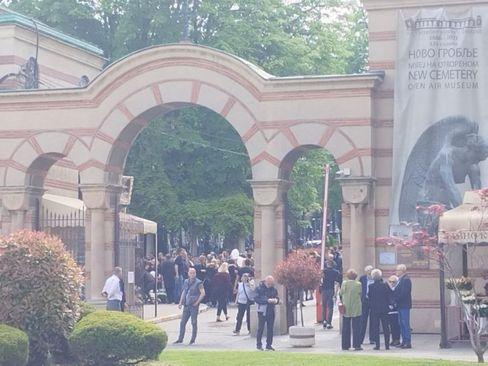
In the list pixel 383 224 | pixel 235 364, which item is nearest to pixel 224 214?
pixel 383 224

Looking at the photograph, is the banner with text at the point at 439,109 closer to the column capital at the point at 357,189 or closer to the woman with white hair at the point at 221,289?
the column capital at the point at 357,189

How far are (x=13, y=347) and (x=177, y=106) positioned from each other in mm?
12830

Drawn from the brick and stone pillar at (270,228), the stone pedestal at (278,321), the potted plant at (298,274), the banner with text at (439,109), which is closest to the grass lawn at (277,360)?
the potted plant at (298,274)

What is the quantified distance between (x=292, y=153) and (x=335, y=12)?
2431 centimetres

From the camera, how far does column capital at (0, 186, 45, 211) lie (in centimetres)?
2888

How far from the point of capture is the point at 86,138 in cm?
2847

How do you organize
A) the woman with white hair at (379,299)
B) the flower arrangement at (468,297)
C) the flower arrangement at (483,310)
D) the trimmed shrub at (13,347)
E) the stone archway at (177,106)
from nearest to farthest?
the trimmed shrub at (13,347)
the flower arrangement at (468,297)
the flower arrangement at (483,310)
the woman with white hair at (379,299)
the stone archway at (177,106)

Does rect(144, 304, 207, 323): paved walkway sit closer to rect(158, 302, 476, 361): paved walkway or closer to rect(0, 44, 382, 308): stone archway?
rect(158, 302, 476, 361): paved walkway

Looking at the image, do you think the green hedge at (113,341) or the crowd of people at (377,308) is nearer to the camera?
the green hedge at (113,341)

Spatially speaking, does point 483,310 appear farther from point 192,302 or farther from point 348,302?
point 192,302

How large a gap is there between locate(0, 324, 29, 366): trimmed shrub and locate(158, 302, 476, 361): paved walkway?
700 cm

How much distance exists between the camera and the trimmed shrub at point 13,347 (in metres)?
16.2

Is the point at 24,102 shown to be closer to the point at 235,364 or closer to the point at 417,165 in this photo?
the point at 417,165

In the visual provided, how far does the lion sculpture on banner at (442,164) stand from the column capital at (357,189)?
759 mm
